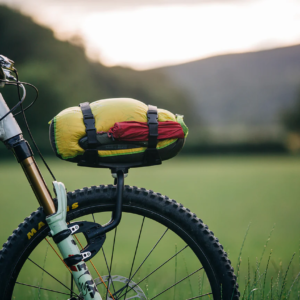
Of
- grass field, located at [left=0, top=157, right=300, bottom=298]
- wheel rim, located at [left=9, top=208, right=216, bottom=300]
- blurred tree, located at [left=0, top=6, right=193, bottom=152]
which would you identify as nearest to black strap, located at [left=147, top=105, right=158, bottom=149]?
wheel rim, located at [left=9, top=208, right=216, bottom=300]

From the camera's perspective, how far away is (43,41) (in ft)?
106

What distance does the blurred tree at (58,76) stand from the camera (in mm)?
28047

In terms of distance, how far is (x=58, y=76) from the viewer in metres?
30.2

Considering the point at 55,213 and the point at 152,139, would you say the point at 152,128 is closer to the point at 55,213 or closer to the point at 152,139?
the point at 152,139

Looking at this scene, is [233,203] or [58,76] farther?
[58,76]

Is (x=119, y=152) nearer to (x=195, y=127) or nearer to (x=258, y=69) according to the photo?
(x=195, y=127)

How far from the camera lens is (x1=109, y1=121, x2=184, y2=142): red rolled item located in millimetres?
1273

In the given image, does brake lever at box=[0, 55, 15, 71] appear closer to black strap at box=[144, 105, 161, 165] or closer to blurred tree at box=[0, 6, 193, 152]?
black strap at box=[144, 105, 161, 165]

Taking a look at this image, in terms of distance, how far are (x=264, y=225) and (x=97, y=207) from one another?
9228 mm

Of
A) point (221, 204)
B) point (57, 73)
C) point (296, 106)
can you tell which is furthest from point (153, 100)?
point (221, 204)

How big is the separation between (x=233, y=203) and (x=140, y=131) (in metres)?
13.2

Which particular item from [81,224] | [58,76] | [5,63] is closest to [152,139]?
[81,224]

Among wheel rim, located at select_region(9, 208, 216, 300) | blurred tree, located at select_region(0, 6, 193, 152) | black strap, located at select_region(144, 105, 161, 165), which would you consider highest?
blurred tree, located at select_region(0, 6, 193, 152)

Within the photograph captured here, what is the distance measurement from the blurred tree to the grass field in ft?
19.2
